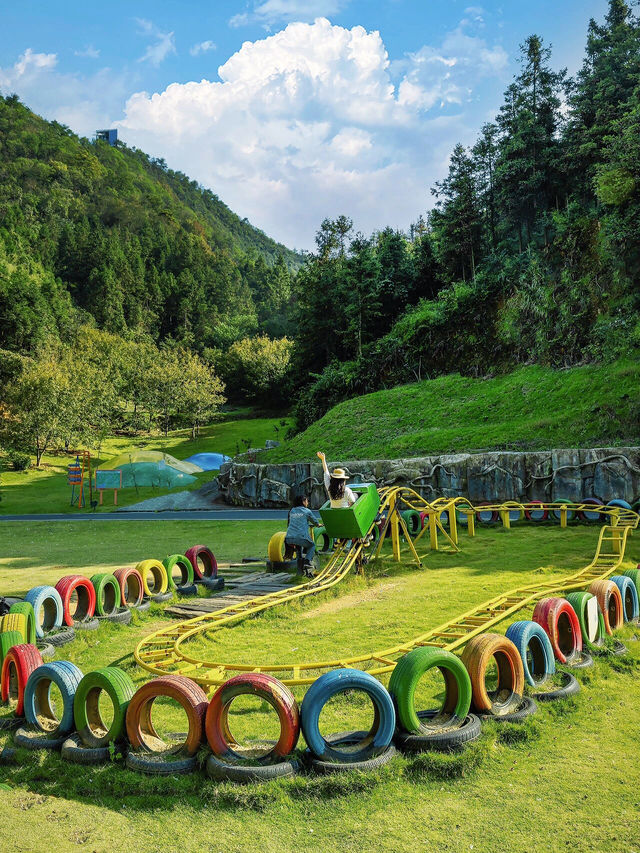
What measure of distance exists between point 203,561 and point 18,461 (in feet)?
103

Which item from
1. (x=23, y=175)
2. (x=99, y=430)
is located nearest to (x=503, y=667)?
(x=99, y=430)

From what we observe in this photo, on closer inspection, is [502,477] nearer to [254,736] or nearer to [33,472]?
[254,736]

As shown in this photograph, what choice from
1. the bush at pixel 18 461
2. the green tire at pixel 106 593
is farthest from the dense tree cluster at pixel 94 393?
the green tire at pixel 106 593

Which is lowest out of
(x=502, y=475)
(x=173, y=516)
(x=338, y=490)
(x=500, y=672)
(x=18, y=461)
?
(x=500, y=672)

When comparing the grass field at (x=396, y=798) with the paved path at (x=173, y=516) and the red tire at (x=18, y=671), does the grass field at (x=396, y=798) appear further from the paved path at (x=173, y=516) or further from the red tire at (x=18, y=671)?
the paved path at (x=173, y=516)

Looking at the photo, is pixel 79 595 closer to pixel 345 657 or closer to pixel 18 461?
pixel 345 657

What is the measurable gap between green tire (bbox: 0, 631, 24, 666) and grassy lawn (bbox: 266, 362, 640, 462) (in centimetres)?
1810

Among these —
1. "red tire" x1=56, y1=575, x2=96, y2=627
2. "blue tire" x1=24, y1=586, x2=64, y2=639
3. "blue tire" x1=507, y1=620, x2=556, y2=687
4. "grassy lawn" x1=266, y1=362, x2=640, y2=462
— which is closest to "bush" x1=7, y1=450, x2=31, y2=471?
"grassy lawn" x1=266, y1=362, x2=640, y2=462

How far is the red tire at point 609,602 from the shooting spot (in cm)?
765

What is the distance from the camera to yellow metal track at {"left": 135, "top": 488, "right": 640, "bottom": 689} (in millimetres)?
6266

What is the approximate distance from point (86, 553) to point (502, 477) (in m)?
11.8

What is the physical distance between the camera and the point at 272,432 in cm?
5106

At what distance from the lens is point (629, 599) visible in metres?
8.25

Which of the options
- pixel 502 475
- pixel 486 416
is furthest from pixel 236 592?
pixel 486 416
